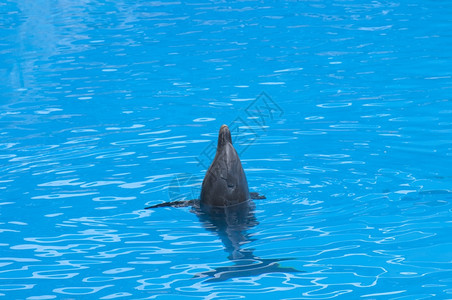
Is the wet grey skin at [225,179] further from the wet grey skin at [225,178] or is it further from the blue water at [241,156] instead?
the blue water at [241,156]

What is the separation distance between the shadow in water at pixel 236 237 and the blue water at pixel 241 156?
0.08ft

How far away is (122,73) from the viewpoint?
12.5 metres

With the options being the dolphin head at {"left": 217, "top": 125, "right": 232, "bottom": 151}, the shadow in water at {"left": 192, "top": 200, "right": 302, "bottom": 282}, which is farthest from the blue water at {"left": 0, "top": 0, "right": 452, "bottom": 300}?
the dolphin head at {"left": 217, "top": 125, "right": 232, "bottom": 151}

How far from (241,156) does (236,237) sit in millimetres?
2284

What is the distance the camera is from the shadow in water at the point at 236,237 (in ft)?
17.8

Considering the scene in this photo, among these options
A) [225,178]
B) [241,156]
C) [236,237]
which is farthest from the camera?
[241,156]

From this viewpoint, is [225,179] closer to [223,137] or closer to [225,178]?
[225,178]

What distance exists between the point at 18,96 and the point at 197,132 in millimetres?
3747

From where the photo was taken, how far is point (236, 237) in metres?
5.96

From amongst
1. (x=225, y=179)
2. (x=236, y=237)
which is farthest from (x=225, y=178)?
(x=236, y=237)

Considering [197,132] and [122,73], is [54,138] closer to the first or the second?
[197,132]

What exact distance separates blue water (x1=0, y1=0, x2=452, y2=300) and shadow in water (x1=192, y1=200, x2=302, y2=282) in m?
0.03

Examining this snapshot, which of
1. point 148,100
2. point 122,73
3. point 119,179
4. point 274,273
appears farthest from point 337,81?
point 274,273

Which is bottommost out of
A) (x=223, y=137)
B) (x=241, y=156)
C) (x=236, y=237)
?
(x=236, y=237)
